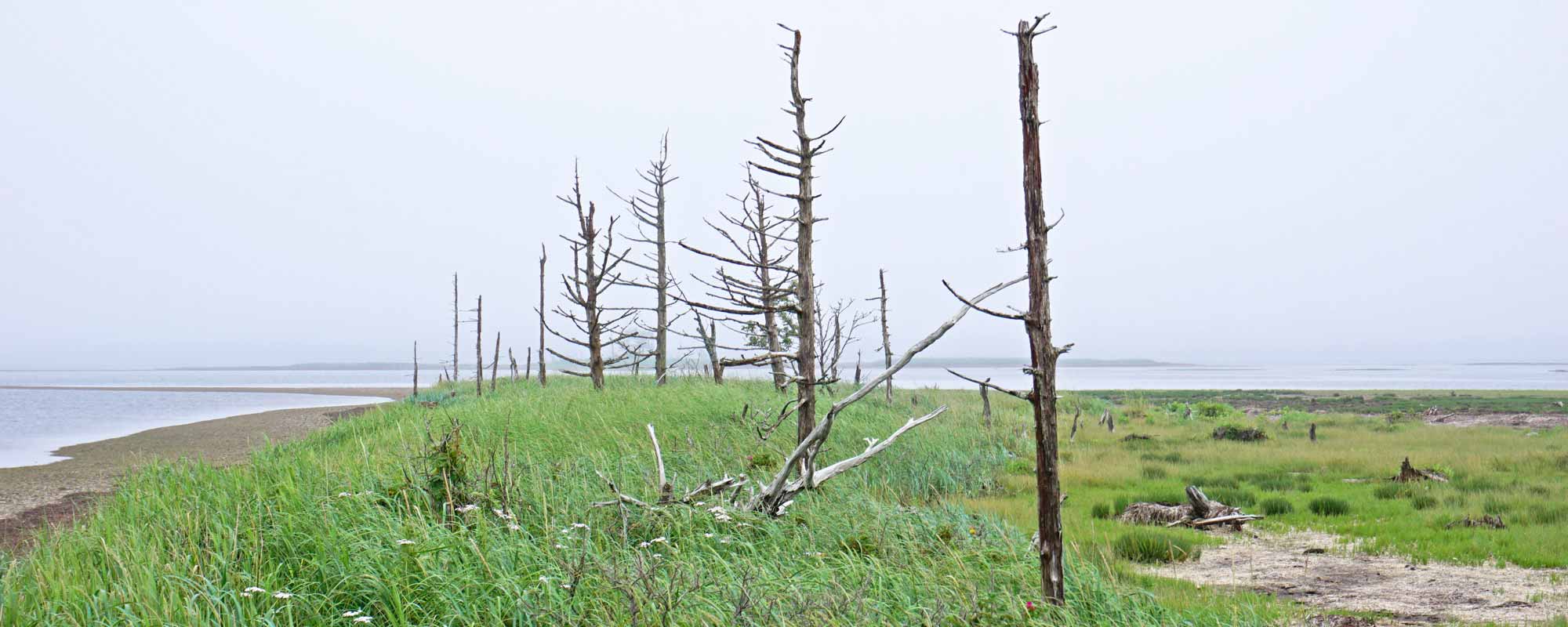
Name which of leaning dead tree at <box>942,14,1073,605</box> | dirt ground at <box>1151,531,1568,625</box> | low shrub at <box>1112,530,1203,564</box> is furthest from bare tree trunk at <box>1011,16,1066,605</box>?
low shrub at <box>1112,530,1203,564</box>

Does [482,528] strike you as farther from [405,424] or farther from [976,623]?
[405,424]

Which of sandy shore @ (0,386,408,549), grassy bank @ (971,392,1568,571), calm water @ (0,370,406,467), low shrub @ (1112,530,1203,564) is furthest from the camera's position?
calm water @ (0,370,406,467)

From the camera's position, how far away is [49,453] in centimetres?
2061

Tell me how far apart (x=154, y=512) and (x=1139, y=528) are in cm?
938

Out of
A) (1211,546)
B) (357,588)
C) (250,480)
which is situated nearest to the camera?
(357,588)

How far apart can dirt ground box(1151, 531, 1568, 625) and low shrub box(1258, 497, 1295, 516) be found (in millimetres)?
1945

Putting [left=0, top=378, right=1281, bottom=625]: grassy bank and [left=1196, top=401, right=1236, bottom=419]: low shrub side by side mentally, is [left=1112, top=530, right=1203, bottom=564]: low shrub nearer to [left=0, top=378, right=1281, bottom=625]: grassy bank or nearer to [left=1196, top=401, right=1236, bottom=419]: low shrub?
[left=0, top=378, right=1281, bottom=625]: grassy bank

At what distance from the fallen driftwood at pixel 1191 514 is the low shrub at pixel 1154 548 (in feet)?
4.77

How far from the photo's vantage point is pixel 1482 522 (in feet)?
32.7

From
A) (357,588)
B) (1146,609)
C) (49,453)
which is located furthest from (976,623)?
(49,453)

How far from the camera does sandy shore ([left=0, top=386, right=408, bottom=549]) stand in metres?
12.3

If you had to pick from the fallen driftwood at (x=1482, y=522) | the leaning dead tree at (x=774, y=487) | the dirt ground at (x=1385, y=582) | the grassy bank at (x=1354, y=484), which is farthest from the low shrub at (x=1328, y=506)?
the leaning dead tree at (x=774, y=487)

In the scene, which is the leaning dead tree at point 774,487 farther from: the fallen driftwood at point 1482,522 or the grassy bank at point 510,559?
the fallen driftwood at point 1482,522

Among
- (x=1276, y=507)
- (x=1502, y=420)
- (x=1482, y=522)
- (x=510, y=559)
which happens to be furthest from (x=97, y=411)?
(x=1502, y=420)
